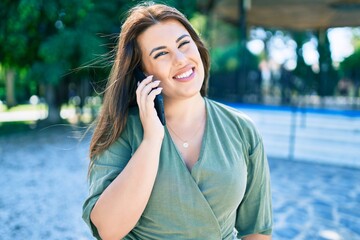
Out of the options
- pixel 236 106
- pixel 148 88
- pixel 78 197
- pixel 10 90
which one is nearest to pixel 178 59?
pixel 148 88

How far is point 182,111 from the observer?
5.24 ft

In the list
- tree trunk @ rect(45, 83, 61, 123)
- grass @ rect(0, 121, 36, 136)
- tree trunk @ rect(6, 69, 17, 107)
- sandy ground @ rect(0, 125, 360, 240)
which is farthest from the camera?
tree trunk @ rect(6, 69, 17, 107)

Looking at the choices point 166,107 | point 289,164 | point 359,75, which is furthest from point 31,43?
point 166,107

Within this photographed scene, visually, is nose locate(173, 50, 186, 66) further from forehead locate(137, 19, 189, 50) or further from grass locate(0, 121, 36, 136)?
grass locate(0, 121, 36, 136)

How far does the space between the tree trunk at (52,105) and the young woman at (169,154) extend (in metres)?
12.9

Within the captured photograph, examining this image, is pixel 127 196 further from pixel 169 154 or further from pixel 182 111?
pixel 182 111

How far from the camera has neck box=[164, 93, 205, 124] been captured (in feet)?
5.20

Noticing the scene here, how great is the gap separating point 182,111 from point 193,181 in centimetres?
34

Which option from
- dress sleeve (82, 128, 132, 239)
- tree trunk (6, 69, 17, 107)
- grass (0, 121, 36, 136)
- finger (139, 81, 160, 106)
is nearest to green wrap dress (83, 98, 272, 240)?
dress sleeve (82, 128, 132, 239)

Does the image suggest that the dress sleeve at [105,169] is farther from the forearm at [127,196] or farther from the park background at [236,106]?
the park background at [236,106]

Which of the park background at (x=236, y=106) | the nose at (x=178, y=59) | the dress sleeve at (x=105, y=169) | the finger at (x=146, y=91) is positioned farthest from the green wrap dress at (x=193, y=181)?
the park background at (x=236, y=106)

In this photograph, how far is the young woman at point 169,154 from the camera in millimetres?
1346

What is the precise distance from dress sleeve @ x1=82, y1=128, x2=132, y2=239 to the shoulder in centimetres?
40

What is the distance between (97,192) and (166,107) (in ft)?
1.49
